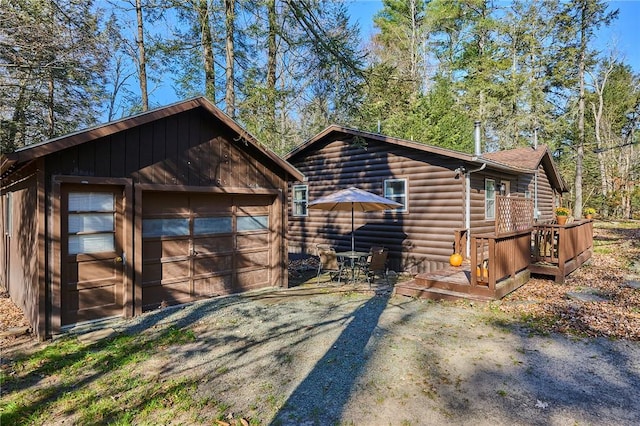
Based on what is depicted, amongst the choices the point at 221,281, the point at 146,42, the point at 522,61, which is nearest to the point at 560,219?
the point at 221,281

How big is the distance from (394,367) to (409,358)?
1.06 ft

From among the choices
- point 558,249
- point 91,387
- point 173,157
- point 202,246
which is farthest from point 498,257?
point 91,387

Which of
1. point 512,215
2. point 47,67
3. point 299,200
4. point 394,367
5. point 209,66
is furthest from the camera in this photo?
point 299,200

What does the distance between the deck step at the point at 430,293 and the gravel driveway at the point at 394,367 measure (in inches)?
18.8

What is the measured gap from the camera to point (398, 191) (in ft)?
34.7

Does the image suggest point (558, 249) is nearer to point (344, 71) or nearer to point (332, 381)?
point (344, 71)

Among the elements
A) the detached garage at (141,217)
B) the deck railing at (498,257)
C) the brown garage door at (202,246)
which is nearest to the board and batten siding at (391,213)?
the deck railing at (498,257)

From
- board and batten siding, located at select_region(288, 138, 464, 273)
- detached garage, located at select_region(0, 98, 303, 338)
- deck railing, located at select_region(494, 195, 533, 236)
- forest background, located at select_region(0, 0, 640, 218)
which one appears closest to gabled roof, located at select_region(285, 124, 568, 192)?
board and batten siding, located at select_region(288, 138, 464, 273)

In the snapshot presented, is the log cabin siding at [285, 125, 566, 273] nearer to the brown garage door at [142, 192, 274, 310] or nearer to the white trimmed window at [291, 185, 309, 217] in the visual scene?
the white trimmed window at [291, 185, 309, 217]

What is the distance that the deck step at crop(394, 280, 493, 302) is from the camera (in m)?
6.81

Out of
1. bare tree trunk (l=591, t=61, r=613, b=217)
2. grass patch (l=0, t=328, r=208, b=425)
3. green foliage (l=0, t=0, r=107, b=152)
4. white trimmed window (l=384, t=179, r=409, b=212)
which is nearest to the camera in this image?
grass patch (l=0, t=328, r=208, b=425)

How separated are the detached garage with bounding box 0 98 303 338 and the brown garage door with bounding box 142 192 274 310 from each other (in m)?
0.02

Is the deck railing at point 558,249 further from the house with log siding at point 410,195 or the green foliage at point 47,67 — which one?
the green foliage at point 47,67

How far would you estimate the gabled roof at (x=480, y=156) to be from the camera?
8.99 metres
